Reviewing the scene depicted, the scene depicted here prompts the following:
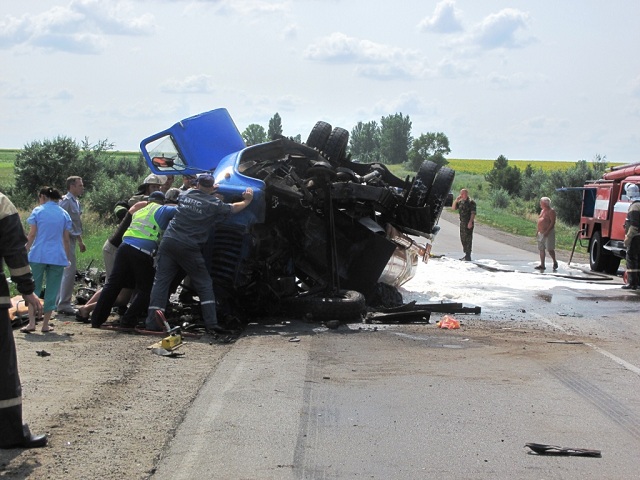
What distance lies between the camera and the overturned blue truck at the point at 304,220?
11078 mm

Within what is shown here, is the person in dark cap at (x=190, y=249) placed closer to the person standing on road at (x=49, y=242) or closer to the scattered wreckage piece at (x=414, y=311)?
the person standing on road at (x=49, y=242)

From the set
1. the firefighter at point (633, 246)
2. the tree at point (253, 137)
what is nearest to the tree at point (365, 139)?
the tree at point (253, 137)

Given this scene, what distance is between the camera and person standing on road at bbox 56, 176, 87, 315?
38.1ft

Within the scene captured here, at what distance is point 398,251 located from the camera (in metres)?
13.3

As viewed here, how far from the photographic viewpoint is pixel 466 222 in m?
23.0

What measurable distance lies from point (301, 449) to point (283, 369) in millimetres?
2474

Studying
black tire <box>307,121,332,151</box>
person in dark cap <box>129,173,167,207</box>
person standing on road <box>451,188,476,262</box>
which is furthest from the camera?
person standing on road <box>451,188,476,262</box>

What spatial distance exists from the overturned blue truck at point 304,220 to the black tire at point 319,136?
0.02m

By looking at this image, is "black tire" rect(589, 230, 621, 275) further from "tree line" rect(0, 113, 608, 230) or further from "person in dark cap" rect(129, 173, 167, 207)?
"person in dark cap" rect(129, 173, 167, 207)

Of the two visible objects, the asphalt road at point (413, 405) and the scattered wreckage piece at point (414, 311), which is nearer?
the asphalt road at point (413, 405)

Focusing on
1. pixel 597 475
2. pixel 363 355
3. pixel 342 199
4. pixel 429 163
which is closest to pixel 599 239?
pixel 429 163

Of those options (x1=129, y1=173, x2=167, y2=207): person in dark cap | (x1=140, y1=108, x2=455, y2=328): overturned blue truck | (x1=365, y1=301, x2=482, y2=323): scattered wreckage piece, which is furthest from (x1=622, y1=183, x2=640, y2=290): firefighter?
(x1=129, y1=173, x2=167, y2=207): person in dark cap

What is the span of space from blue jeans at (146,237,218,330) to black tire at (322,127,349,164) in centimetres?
382

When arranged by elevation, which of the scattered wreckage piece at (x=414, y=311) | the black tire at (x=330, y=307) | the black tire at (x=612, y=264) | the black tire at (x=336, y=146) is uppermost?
the black tire at (x=336, y=146)
